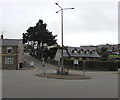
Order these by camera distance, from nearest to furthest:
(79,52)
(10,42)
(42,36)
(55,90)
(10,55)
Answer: (55,90)
(10,55)
(10,42)
(42,36)
(79,52)

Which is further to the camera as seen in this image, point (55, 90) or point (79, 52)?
point (79, 52)

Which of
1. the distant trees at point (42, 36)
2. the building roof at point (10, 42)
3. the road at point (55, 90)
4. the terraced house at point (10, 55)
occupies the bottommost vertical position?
the road at point (55, 90)

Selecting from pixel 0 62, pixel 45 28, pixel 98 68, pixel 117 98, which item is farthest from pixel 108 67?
pixel 117 98

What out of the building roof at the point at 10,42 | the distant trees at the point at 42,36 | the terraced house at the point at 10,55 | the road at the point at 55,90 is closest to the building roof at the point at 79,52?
the distant trees at the point at 42,36

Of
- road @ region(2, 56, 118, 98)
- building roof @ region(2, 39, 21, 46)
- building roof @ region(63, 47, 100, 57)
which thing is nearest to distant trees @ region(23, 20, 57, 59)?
building roof @ region(63, 47, 100, 57)

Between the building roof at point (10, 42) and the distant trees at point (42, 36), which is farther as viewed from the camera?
the distant trees at point (42, 36)

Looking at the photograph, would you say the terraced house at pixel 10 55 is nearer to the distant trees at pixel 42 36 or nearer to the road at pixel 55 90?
the distant trees at pixel 42 36

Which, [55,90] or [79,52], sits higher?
[79,52]

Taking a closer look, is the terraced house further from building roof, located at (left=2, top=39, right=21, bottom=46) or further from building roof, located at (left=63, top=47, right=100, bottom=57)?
building roof, located at (left=63, top=47, right=100, bottom=57)

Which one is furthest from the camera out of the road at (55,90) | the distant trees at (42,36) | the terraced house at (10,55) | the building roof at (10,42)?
the distant trees at (42,36)

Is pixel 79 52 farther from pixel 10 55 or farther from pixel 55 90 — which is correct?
pixel 55 90

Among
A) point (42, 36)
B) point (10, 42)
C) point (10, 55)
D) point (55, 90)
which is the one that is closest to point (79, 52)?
point (42, 36)

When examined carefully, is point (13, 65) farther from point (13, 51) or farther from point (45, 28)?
point (45, 28)

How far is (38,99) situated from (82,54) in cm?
7158
